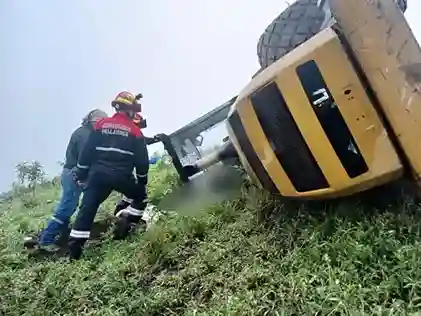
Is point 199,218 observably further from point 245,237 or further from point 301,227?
point 301,227

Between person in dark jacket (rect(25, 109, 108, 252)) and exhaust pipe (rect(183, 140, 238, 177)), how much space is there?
1.05 m

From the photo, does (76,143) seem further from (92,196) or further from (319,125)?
(319,125)

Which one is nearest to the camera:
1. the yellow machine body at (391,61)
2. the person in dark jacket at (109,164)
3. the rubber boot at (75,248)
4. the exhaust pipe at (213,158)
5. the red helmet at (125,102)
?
the yellow machine body at (391,61)

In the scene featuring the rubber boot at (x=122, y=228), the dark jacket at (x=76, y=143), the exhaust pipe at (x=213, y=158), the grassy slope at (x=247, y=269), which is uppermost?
the dark jacket at (x=76, y=143)

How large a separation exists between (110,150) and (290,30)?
1.90m

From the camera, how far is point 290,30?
377 centimetres

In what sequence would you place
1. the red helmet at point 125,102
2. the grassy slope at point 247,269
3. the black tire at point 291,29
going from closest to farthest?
1. the grassy slope at point 247,269
2. the black tire at point 291,29
3. the red helmet at point 125,102

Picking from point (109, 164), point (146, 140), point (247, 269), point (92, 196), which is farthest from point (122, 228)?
point (247, 269)

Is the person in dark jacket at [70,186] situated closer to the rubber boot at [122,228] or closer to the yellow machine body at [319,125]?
the rubber boot at [122,228]

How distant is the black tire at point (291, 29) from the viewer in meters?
3.69

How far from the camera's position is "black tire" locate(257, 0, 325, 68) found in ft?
12.1

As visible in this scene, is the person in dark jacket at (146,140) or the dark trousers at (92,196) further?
the person in dark jacket at (146,140)

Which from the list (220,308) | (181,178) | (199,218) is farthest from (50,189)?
(220,308)

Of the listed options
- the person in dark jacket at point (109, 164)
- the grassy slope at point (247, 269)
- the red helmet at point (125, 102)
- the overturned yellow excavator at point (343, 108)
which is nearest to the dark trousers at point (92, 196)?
the person in dark jacket at point (109, 164)
